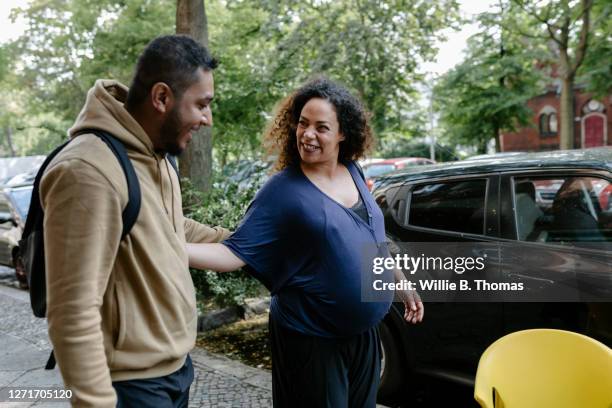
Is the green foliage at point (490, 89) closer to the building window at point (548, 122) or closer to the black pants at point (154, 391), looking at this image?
the building window at point (548, 122)

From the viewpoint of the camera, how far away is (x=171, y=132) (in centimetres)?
163

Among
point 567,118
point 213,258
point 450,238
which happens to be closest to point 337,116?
point 213,258

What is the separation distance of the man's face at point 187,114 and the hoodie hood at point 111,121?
0.22 feet

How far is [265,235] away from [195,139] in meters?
4.13

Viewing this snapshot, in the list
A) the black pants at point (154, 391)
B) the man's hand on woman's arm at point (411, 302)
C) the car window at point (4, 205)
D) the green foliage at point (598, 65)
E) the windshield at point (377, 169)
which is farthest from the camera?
the windshield at point (377, 169)

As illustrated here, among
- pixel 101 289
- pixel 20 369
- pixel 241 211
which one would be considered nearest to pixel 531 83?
pixel 241 211

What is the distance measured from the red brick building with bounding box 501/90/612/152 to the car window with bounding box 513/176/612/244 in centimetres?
3075

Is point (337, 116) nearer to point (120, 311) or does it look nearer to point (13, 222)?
point (120, 311)

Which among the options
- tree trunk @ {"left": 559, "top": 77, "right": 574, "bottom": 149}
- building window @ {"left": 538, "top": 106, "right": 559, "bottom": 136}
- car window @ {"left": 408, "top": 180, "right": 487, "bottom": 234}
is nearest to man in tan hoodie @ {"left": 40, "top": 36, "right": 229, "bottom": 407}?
car window @ {"left": 408, "top": 180, "right": 487, "bottom": 234}

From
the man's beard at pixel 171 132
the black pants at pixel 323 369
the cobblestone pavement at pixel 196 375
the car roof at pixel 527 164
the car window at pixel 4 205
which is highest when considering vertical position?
the man's beard at pixel 171 132

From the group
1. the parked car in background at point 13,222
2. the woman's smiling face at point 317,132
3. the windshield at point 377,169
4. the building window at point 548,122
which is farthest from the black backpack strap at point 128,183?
the building window at point 548,122

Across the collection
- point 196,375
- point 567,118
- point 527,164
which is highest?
point 567,118

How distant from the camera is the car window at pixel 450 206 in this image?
3.65 m

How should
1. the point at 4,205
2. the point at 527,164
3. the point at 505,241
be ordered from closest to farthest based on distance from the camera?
the point at 505,241 → the point at 527,164 → the point at 4,205
